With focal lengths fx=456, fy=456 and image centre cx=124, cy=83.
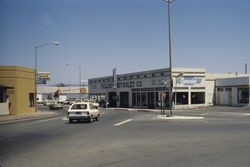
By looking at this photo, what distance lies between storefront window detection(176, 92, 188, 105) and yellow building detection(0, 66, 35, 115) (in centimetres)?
2142

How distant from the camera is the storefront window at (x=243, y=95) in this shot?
208 feet

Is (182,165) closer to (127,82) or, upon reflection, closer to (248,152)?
(248,152)

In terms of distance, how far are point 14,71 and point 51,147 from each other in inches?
1587

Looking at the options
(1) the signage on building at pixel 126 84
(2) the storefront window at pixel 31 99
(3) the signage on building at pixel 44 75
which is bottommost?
(2) the storefront window at pixel 31 99

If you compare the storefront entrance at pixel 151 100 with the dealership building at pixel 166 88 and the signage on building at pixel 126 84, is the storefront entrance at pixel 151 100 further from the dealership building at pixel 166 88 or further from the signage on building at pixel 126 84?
the signage on building at pixel 126 84

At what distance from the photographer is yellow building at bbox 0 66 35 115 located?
52750mm

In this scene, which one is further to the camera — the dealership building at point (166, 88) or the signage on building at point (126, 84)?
the signage on building at point (126, 84)

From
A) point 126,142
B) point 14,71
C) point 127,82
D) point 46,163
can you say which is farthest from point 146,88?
point 46,163

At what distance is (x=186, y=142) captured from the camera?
18.7 m

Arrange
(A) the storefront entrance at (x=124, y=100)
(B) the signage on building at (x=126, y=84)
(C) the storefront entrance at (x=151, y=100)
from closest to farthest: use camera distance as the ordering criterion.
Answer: (C) the storefront entrance at (x=151, y=100) → (B) the signage on building at (x=126, y=84) → (A) the storefront entrance at (x=124, y=100)

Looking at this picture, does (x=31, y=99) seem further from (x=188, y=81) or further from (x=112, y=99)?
(x=112, y=99)

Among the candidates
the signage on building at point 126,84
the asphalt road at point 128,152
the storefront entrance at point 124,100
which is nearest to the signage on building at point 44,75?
the signage on building at point 126,84

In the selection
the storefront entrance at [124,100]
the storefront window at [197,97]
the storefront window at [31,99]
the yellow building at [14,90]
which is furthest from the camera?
the storefront entrance at [124,100]

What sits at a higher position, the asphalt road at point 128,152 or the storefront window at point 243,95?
the storefront window at point 243,95
